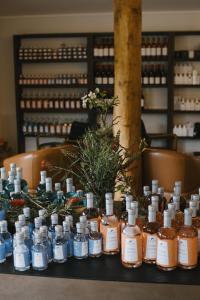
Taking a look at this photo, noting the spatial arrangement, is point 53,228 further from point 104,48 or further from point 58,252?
point 104,48

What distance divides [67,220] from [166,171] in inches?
83.3

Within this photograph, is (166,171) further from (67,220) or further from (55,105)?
(55,105)

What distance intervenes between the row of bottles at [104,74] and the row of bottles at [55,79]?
20cm

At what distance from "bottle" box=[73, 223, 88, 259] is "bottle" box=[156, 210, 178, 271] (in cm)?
29

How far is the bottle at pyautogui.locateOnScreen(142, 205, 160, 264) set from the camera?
4.88 feet

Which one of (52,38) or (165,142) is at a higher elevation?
(52,38)

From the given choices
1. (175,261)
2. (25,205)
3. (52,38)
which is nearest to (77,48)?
(52,38)

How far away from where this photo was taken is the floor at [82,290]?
55.1 inches

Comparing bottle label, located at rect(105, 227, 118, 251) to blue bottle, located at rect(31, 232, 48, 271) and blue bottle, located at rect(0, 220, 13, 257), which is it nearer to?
blue bottle, located at rect(31, 232, 48, 271)

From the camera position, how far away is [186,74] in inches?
239

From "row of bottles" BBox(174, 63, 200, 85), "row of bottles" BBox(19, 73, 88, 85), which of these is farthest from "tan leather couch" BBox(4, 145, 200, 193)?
"row of bottles" BBox(19, 73, 88, 85)

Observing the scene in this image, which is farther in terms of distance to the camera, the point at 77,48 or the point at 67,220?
the point at 77,48

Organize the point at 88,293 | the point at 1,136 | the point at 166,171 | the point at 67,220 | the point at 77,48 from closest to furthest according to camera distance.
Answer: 1. the point at 88,293
2. the point at 67,220
3. the point at 166,171
4. the point at 77,48
5. the point at 1,136

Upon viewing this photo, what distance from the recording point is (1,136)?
6.76 metres
